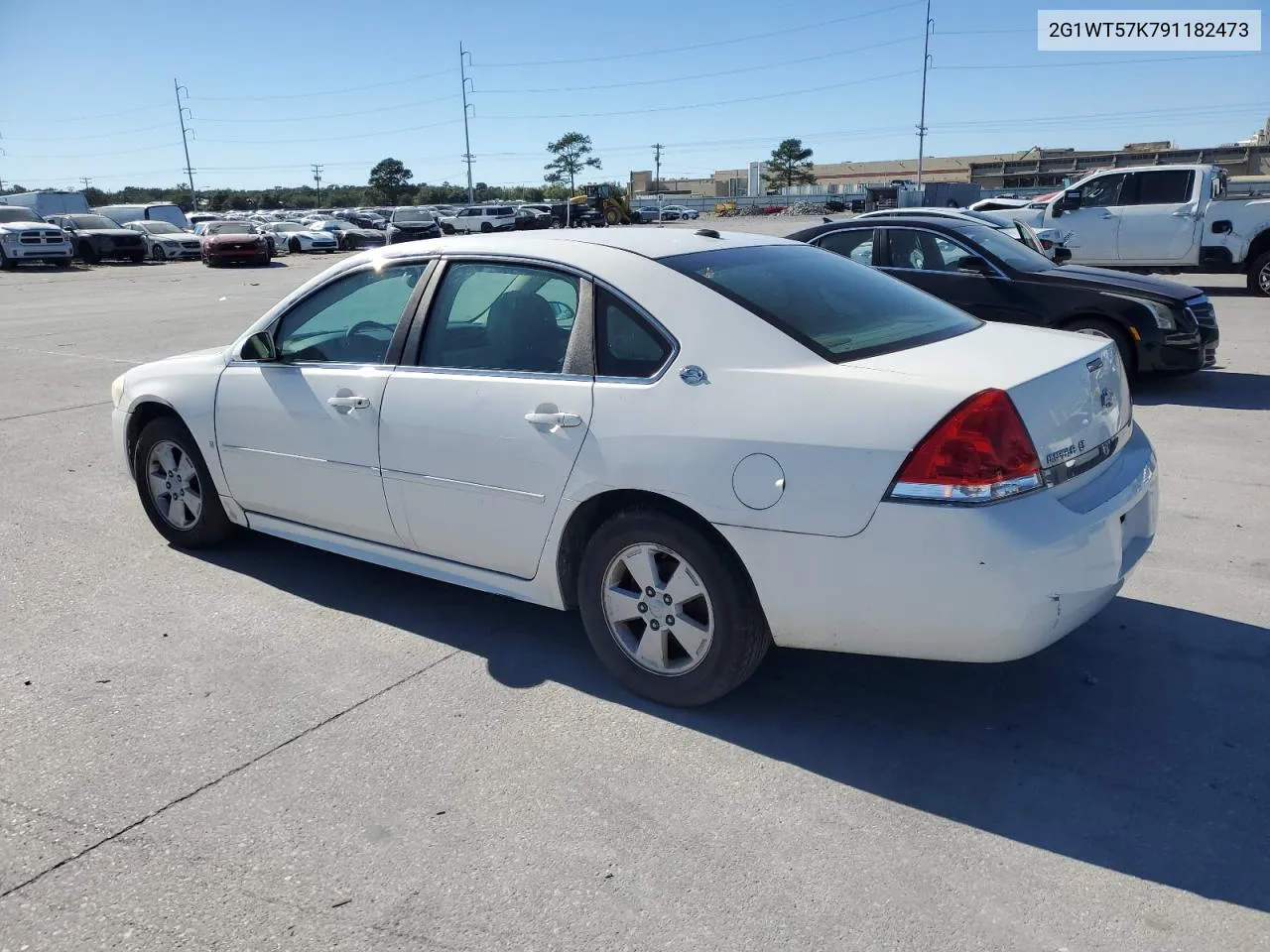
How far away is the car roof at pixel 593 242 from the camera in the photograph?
3986mm

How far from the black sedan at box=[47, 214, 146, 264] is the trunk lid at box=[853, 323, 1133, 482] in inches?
1465

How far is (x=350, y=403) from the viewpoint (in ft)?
14.2

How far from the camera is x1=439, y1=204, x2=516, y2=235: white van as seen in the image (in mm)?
53656

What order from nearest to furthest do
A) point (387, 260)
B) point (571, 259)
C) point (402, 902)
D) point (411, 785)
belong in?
point (402, 902) < point (411, 785) < point (571, 259) < point (387, 260)

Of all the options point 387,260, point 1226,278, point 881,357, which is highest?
point 387,260

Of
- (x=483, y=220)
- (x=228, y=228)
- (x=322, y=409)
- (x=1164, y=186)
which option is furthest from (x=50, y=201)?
(x=322, y=409)

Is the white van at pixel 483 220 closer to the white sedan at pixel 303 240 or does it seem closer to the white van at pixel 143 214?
the white sedan at pixel 303 240

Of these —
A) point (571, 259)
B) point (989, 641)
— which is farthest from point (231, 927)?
point (571, 259)

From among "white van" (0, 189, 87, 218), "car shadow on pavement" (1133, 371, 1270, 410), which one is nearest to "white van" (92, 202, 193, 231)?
"white van" (0, 189, 87, 218)

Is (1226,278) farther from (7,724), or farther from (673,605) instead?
(7,724)

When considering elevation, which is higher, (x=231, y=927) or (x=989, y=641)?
(x=989, y=641)

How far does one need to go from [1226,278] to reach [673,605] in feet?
65.6

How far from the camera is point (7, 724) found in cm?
370

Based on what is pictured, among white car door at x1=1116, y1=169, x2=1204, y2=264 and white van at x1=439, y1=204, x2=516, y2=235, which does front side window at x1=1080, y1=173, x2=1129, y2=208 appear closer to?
white car door at x1=1116, y1=169, x2=1204, y2=264
